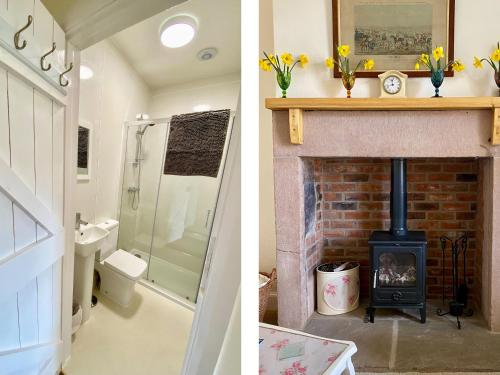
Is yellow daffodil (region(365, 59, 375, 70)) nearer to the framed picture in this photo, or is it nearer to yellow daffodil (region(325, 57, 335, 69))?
the framed picture

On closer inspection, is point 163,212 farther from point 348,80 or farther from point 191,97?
point 348,80

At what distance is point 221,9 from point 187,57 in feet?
0.41

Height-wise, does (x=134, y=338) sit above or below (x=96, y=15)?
below

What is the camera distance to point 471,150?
83.3 inches

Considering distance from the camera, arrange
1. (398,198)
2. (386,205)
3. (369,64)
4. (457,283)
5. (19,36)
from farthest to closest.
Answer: (386,205) → (457,283) → (398,198) → (369,64) → (19,36)

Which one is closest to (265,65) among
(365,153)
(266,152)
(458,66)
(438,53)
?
(266,152)

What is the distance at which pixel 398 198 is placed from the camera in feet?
7.80

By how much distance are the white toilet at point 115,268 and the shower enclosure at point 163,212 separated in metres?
0.01

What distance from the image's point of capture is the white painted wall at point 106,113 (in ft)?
2.11

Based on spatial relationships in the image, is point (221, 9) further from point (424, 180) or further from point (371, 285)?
point (424, 180)

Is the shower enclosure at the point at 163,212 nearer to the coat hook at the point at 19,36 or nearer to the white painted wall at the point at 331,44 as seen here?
the coat hook at the point at 19,36

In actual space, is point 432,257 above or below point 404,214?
below

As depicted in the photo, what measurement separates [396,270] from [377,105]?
1.09 m

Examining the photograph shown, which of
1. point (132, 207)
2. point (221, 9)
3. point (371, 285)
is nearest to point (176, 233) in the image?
point (132, 207)
